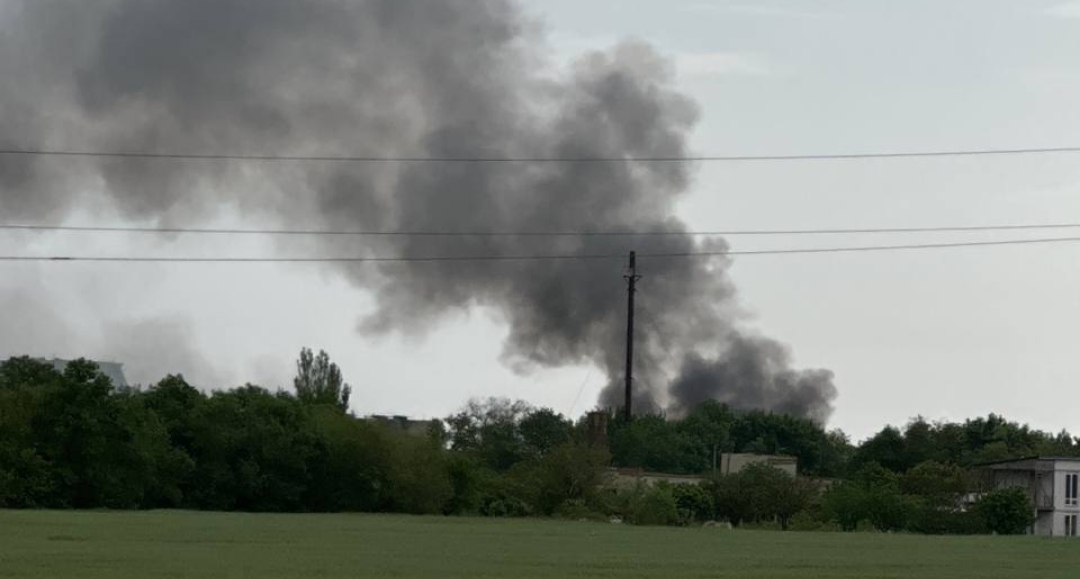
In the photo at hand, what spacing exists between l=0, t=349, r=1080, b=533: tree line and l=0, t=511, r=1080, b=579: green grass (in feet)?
46.1

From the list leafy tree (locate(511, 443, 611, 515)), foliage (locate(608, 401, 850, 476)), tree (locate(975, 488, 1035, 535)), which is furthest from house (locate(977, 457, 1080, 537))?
leafy tree (locate(511, 443, 611, 515))

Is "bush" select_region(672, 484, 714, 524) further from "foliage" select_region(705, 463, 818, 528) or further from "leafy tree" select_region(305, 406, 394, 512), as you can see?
"leafy tree" select_region(305, 406, 394, 512)

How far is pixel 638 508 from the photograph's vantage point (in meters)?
75.1

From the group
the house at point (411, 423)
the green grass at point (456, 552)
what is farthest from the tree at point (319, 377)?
the green grass at point (456, 552)

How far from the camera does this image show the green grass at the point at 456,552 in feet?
96.3

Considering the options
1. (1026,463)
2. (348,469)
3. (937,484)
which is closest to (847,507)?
(937,484)

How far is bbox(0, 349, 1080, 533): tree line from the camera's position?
6881 centimetres

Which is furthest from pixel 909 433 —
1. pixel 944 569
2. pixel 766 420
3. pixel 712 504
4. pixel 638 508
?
pixel 944 569

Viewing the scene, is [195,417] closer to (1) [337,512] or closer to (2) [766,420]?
(1) [337,512]

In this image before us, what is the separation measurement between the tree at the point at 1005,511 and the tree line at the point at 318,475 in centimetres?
7

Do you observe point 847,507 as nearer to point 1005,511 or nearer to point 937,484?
point 1005,511

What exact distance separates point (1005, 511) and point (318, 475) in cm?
3184

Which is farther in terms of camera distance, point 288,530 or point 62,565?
point 288,530

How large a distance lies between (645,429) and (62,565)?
96397 mm
